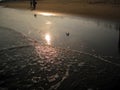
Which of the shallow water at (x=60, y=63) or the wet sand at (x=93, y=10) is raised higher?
the wet sand at (x=93, y=10)

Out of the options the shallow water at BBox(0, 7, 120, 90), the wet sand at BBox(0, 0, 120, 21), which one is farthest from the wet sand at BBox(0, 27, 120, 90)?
the wet sand at BBox(0, 0, 120, 21)

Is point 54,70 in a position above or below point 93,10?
below

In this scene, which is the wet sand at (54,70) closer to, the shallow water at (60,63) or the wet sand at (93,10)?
the shallow water at (60,63)

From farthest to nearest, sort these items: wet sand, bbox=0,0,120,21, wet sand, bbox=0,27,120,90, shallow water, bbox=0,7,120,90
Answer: wet sand, bbox=0,0,120,21 < shallow water, bbox=0,7,120,90 < wet sand, bbox=0,27,120,90

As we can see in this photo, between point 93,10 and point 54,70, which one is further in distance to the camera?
point 93,10

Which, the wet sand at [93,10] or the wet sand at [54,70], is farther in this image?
the wet sand at [93,10]

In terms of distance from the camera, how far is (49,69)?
307 inches

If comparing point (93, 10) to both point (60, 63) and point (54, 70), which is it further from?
point (54, 70)

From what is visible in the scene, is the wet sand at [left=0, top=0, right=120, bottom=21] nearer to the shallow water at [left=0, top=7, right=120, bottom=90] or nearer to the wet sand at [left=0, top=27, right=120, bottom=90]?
the shallow water at [left=0, top=7, right=120, bottom=90]

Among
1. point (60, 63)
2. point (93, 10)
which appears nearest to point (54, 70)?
point (60, 63)

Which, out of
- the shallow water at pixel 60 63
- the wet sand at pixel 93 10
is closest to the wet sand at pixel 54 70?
the shallow water at pixel 60 63

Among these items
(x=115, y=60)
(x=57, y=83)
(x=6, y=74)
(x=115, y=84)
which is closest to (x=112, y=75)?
(x=115, y=84)

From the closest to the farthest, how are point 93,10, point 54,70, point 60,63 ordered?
point 54,70 → point 60,63 → point 93,10

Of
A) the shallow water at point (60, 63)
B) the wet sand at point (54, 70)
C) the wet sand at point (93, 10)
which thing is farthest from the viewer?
the wet sand at point (93, 10)
